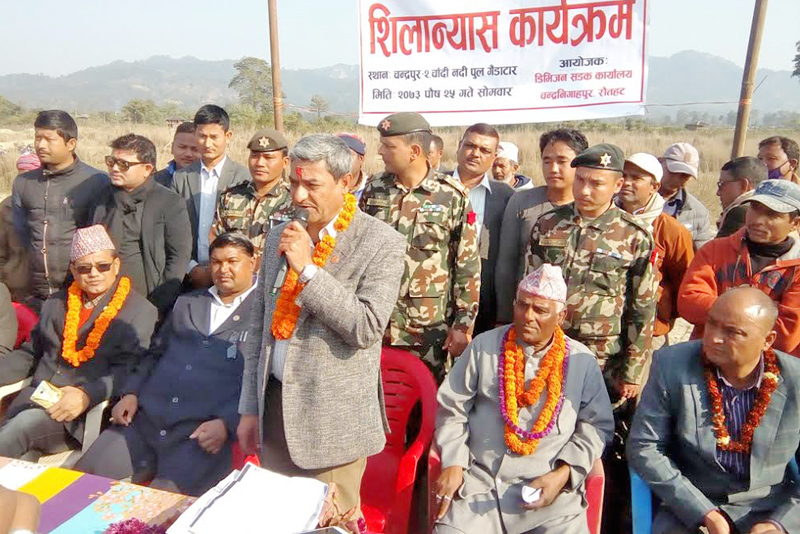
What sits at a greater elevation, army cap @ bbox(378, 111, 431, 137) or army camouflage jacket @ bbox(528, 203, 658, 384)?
army cap @ bbox(378, 111, 431, 137)

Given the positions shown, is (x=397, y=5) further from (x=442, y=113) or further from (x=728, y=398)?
(x=728, y=398)

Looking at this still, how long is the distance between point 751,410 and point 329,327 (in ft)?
6.05

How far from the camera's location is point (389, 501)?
309 centimetres

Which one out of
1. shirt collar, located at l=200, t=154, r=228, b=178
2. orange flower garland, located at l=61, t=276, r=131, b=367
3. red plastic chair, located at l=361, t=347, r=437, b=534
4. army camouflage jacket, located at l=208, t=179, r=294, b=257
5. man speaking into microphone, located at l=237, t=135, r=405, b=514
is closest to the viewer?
man speaking into microphone, located at l=237, t=135, r=405, b=514

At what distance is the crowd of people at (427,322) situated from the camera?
237 centimetres

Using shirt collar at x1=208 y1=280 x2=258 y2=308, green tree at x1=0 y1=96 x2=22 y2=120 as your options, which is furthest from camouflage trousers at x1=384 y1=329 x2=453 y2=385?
green tree at x1=0 y1=96 x2=22 y2=120

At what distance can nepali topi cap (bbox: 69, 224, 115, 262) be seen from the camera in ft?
11.6

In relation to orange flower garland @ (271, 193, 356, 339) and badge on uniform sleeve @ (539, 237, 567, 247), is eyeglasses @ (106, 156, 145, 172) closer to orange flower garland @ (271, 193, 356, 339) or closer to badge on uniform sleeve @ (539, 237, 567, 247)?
orange flower garland @ (271, 193, 356, 339)

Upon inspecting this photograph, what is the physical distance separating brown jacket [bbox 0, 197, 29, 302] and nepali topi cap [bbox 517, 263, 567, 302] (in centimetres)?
386

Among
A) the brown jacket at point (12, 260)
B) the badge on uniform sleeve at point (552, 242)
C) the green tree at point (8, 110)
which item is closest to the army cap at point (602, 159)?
the badge on uniform sleeve at point (552, 242)

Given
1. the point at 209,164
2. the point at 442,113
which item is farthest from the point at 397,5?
the point at 209,164

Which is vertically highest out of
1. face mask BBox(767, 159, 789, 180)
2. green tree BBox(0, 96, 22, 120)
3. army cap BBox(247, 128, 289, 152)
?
green tree BBox(0, 96, 22, 120)

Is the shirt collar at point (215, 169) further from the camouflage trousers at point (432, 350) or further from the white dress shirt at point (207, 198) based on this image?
the camouflage trousers at point (432, 350)

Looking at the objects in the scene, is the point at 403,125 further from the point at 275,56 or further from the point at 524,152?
the point at 524,152
